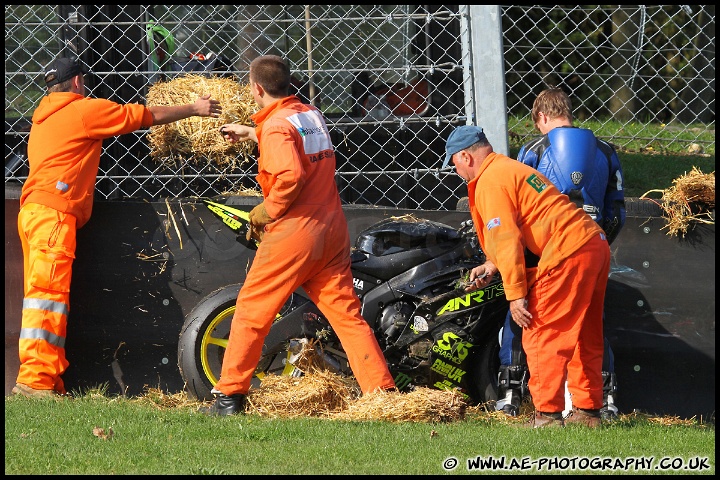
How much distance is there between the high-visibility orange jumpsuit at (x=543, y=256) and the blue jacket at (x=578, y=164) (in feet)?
1.43

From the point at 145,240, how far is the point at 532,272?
8.85ft

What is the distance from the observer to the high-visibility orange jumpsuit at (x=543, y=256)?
538 cm

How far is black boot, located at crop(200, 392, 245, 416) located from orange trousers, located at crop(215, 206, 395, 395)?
0.04m

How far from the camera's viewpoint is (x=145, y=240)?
6.80m

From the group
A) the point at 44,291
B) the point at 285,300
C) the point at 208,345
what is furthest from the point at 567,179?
the point at 44,291

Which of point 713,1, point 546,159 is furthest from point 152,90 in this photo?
point 713,1

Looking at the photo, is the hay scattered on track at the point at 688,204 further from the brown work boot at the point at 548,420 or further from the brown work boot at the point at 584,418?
the brown work boot at the point at 548,420

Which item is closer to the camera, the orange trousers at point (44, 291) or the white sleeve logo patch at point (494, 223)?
the white sleeve logo patch at point (494, 223)

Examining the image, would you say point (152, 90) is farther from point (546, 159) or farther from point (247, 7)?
point (546, 159)

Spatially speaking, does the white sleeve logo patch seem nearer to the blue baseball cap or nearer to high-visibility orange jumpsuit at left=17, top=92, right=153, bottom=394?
the blue baseball cap

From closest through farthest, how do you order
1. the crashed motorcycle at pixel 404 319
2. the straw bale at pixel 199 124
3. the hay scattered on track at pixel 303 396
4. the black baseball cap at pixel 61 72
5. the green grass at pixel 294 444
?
1. the green grass at pixel 294 444
2. the hay scattered on track at pixel 303 396
3. the crashed motorcycle at pixel 404 319
4. the black baseball cap at pixel 61 72
5. the straw bale at pixel 199 124

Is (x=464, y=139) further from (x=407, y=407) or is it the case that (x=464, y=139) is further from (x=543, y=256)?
(x=407, y=407)

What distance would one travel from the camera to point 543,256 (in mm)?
5480

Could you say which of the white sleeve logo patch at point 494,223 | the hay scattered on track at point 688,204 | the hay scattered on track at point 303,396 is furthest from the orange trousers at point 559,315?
the hay scattered on track at point 688,204
